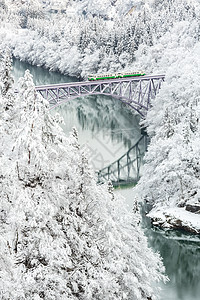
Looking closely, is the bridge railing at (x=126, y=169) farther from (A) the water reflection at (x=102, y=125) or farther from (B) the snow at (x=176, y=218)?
(B) the snow at (x=176, y=218)

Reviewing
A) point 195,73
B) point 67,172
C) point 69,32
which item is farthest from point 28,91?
point 69,32

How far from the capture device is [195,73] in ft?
177

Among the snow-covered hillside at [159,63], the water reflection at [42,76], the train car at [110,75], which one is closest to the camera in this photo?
the snow-covered hillside at [159,63]

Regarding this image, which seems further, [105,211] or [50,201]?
[105,211]

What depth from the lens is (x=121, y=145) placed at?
5609 centimetres

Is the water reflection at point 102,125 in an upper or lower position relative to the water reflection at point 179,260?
upper

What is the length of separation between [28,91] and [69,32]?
11789 centimetres

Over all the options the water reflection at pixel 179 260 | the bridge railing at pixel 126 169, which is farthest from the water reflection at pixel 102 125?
the water reflection at pixel 179 260

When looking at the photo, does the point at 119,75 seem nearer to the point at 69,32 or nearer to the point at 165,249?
the point at 165,249

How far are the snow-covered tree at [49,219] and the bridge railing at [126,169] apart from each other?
1168 inches

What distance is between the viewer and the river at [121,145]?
28.2 metres

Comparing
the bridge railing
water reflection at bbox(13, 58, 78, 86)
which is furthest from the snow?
water reflection at bbox(13, 58, 78, 86)

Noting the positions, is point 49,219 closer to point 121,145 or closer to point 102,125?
point 121,145

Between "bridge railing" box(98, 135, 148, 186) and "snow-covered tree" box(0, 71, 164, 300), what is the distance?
29.7m
